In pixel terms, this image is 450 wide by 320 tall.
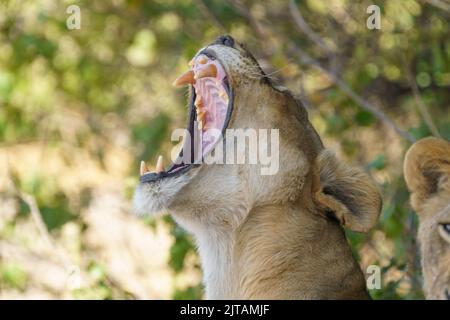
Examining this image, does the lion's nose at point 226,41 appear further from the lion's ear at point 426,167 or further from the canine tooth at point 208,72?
the lion's ear at point 426,167

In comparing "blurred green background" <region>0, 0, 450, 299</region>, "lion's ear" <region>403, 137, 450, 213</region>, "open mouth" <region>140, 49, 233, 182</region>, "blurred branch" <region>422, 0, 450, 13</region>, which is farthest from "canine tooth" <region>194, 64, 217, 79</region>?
"blurred green background" <region>0, 0, 450, 299</region>

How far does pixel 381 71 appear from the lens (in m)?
7.02

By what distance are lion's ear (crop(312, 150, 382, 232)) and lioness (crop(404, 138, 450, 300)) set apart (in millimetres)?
236

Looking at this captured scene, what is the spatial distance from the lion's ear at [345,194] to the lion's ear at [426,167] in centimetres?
28

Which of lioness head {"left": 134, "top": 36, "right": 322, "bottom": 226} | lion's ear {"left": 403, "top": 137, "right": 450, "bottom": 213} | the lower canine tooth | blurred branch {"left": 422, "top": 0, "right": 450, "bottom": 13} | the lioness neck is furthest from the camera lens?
blurred branch {"left": 422, "top": 0, "right": 450, "bottom": 13}

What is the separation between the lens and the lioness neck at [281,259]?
3365 mm

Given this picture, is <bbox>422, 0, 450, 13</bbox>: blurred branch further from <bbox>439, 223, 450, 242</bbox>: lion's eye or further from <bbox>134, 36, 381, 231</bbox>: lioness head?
<bbox>439, 223, 450, 242</bbox>: lion's eye

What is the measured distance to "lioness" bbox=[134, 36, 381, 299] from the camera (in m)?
3.40

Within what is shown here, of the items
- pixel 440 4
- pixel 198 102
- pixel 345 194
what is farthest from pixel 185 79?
pixel 440 4

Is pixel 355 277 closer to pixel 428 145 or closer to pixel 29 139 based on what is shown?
pixel 428 145

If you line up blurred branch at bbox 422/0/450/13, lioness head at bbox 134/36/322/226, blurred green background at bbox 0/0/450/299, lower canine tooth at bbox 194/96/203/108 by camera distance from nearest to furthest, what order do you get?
lioness head at bbox 134/36/322/226 → lower canine tooth at bbox 194/96/203/108 → blurred branch at bbox 422/0/450/13 → blurred green background at bbox 0/0/450/299

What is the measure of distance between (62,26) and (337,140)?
1921mm

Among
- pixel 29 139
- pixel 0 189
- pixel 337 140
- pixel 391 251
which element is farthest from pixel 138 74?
pixel 391 251

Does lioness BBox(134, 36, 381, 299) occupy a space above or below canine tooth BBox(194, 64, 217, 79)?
below
